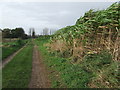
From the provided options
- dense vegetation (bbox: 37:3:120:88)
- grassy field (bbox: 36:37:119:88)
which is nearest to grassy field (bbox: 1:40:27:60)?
dense vegetation (bbox: 37:3:120:88)

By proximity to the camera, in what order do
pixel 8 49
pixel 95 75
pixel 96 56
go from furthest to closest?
pixel 8 49 < pixel 96 56 < pixel 95 75

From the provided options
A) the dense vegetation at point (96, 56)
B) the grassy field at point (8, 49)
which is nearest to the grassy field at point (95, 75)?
the dense vegetation at point (96, 56)

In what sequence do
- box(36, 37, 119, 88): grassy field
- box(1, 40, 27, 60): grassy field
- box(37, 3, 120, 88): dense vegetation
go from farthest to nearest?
box(1, 40, 27, 60): grassy field < box(37, 3, 120, 88): dense vegetation < box(36, 37, 119, 88): grassy field

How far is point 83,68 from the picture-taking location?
5.11 meters

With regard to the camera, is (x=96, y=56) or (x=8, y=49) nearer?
(x=96, y=56)

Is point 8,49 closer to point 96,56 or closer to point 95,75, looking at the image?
point 96,56

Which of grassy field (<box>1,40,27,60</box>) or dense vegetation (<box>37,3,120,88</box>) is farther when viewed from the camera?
grassy field (<box>1,40,27,60</box>)

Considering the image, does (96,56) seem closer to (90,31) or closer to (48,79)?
(90,31)

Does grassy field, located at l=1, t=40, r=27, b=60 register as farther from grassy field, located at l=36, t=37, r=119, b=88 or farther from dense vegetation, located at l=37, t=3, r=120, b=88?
grassy field, located at l=36, t=37, r=119, b=88

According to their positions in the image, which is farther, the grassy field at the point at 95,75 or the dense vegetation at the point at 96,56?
the dense vegetation at the point at 96,56

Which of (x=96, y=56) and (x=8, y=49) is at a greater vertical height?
(x=96, y=56)

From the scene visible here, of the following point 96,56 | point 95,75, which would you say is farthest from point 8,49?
point 95,75

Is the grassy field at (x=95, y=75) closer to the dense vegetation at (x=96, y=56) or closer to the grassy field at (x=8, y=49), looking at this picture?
the dense vegetation at (x=96, y=56)

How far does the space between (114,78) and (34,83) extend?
2833 mm
